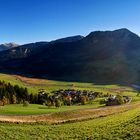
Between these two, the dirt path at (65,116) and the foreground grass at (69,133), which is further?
the dirt path at (65,116)

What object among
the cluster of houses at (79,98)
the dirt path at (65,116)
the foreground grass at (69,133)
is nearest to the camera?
the foreground grass at (69,133)

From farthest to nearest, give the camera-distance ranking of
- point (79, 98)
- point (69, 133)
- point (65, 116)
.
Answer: point (79, 98)
point (65, 116)
point (69, 133)

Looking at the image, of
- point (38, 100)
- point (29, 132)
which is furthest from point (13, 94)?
point (29, 132)

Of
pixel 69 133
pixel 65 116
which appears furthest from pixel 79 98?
pixel 69 133

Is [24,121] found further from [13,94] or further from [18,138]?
[13,94]

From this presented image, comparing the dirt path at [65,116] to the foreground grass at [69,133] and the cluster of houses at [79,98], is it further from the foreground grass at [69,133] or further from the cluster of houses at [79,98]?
the cluster of houses at [79,98]

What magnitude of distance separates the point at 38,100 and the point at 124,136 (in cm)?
9583

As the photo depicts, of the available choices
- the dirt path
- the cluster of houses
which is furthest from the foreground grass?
the cluster of houses

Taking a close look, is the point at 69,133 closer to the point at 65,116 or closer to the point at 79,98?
the point at 65,116

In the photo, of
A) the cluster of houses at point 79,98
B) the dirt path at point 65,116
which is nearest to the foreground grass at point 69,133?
the dirt path at point 65,116

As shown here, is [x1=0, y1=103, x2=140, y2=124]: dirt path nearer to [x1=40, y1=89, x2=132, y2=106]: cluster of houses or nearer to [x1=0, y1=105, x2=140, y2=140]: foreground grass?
[x1=0, y1=105, x2=140, y2=140]: foreground grass

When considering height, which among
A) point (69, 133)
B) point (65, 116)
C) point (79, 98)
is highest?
point (79, 98)

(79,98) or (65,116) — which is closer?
(65,116)

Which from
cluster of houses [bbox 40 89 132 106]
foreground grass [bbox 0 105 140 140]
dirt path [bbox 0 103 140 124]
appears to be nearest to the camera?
foreground grass [bbox 0 105 140 140]
